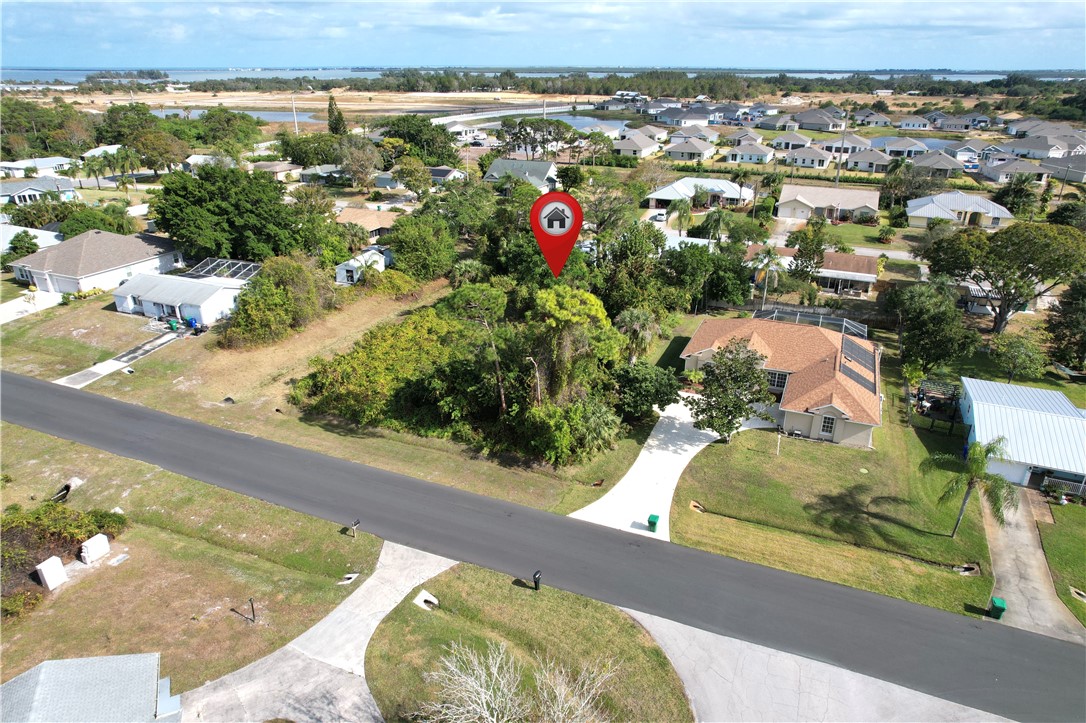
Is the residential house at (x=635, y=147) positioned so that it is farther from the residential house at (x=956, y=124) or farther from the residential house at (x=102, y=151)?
the residential house at (x=956, y=124)

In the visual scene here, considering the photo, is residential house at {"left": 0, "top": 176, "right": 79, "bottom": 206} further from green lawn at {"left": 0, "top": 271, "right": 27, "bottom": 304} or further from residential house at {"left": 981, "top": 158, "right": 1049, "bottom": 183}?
residential house at {"left": 981, "top": 158, "right": 1049, "bottom": 183}

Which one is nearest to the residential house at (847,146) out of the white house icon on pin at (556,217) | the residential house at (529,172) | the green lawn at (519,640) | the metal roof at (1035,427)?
the residential house at (529,172)

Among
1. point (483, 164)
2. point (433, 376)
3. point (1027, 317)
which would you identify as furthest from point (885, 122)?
point (433, 376)

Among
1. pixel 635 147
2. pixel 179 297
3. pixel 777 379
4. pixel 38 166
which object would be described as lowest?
pixel 777 379

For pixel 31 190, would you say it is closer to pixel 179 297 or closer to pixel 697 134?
pixel 179 297

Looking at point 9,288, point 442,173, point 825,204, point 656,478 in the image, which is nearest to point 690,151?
point 825,204

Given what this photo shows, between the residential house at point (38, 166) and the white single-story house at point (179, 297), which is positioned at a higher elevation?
the residential house at point (38, 166)
